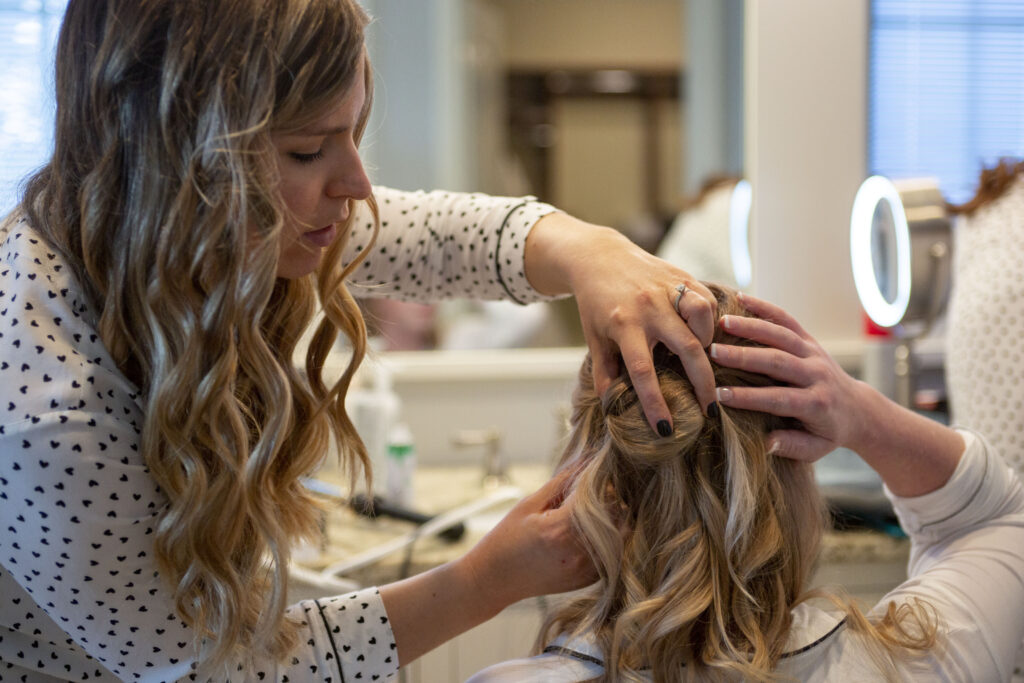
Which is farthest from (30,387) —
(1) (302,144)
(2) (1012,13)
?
(2) (1012,13)

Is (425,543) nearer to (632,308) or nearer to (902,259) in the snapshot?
(632,308)

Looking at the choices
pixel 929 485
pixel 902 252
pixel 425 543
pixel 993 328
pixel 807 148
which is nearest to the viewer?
pixel 929 485

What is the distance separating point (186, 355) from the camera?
67cm

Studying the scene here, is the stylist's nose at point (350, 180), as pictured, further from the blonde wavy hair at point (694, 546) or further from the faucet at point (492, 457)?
the faucet at point (492, 457)

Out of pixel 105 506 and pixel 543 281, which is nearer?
pixel 105 506

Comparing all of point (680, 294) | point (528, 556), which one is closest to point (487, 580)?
point (528, 556)

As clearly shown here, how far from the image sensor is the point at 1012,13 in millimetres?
1973

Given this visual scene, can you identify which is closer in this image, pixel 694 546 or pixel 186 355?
pixel 186 355

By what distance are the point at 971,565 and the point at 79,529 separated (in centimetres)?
82

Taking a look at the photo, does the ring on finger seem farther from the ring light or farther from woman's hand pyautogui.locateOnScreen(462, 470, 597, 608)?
the ring light

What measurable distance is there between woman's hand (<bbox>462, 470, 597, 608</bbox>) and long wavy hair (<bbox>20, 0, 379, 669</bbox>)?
0.62 ft

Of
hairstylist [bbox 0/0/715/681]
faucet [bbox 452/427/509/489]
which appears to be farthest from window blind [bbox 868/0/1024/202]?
hairstylist [bbox 0/0/715/681]

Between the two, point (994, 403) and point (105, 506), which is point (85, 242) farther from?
point (994, 403)

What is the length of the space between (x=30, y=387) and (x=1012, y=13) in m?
2.10
